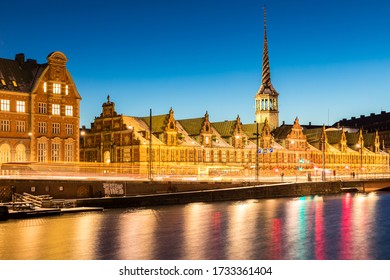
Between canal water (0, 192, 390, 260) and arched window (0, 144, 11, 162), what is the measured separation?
19.6 m

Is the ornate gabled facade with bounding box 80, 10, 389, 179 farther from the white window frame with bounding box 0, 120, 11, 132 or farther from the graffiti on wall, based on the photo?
the white window frame with bounding box 0, 120, 11, 132

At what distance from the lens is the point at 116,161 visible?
97.1 m

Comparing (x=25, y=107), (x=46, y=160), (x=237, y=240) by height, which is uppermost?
(x=25, y=107)

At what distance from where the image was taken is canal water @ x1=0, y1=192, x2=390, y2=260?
1448 inches

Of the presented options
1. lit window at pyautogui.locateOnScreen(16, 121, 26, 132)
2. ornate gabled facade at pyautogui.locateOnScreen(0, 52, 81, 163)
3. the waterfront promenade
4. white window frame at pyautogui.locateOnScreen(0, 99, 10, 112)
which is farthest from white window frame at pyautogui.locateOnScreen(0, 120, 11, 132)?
the waterfront promenade

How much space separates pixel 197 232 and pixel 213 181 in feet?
110

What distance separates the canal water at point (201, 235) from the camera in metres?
36.8

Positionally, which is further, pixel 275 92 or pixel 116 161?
pixel 275 92

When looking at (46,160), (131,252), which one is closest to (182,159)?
(46,160)

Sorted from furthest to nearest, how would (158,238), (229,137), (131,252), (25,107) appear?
(229,137)
(25,107)
(158,238)
(131,252)

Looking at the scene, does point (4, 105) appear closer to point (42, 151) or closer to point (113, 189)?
point (42, 151)

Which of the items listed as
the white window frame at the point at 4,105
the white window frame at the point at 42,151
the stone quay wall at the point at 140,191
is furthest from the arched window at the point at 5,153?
the stone quay wall at the point at 140,191
